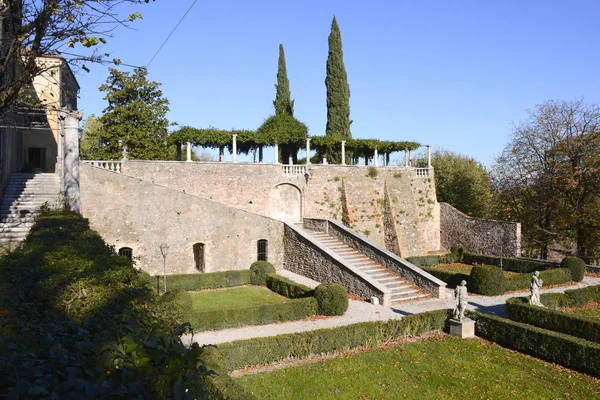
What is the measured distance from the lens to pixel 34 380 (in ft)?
8.30

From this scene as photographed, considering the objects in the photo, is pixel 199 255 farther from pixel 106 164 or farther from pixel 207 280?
pixel 106 164

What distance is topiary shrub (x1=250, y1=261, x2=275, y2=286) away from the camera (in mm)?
23125

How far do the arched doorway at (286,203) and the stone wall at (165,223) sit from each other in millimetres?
5256

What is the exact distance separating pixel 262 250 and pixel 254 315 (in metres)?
9.14

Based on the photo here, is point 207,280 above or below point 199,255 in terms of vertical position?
below

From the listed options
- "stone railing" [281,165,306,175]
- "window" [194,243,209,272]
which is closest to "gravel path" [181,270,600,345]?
Result: "window" [194,243,209,272]

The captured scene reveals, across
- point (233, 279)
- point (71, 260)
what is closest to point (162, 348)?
point (71, 260)

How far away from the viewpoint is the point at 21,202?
59.3ft

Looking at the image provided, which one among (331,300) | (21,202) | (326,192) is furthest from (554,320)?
(21,202)

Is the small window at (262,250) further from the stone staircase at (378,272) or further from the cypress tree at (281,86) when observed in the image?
the cypress tree at (281,86)

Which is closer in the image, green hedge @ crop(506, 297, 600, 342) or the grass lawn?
the grass lawn

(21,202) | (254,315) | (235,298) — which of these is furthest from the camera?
(235,298)

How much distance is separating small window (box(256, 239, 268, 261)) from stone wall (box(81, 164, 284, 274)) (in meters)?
0.40

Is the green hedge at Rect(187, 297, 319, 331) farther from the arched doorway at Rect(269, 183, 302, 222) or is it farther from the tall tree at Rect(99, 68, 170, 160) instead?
the tall tree at Rect(99, 68, 170, 160)
